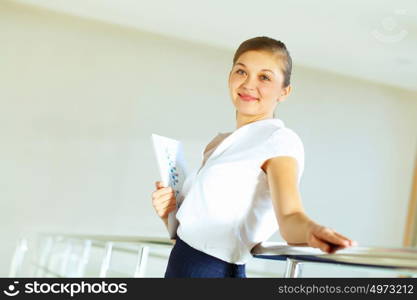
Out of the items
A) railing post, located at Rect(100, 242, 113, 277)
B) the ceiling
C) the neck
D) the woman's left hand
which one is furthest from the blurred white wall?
the woman's left hand

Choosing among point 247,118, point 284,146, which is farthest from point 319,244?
point 247,118

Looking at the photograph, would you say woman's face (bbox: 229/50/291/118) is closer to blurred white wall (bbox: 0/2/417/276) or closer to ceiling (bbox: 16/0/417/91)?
ceiling (bbox: 16/0/417/91)

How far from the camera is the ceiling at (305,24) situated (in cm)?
502

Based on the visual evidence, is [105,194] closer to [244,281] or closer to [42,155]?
[42,155]

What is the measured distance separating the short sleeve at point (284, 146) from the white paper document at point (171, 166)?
0.21m

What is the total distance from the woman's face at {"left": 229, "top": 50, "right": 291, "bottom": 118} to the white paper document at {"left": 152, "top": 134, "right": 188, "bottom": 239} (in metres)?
0.14

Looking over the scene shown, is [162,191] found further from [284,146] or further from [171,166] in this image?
[284,146]

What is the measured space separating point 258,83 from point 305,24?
4.50 m

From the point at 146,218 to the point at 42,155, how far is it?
104 cm

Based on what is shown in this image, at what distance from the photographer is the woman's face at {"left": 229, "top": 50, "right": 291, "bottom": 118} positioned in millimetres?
966

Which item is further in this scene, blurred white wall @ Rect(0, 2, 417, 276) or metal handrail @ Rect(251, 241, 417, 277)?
blurred white wall @ Rect(0, 2, 417, 276)

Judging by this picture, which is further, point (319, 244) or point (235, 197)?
point (235, 197)

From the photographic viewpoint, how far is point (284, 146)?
844 mm

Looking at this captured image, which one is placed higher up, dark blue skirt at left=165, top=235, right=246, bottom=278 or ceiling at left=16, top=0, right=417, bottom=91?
ceiling at left=16, top=0, right=417, bottom=91
